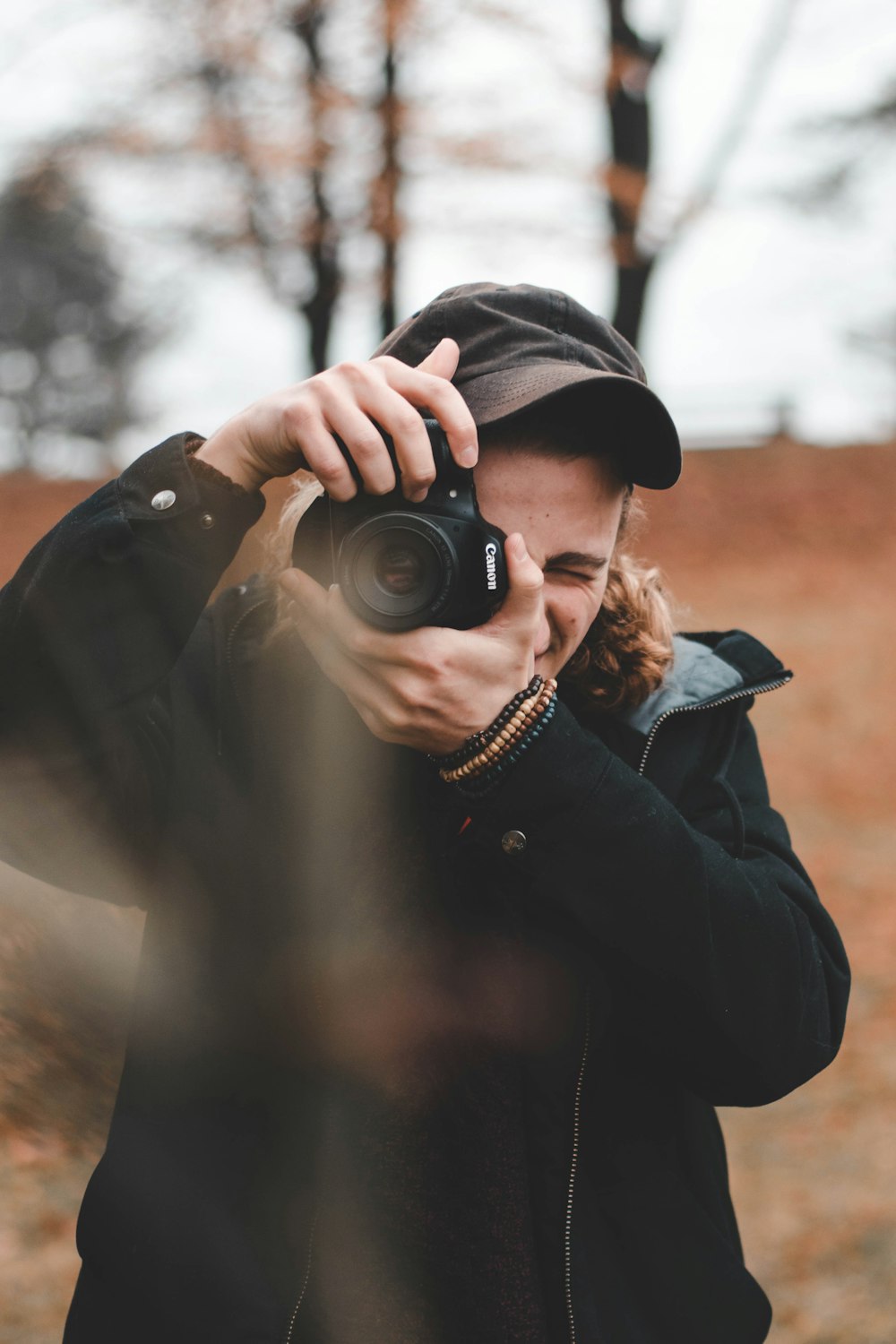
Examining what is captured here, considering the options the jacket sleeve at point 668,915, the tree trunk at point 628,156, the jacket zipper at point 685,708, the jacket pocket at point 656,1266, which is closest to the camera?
the jacket sleeve at point 668,915

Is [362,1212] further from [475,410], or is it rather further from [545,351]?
→ [545,351]

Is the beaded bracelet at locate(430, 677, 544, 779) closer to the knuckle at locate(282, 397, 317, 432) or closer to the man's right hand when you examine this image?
the man's right hand

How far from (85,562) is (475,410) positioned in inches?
17.9

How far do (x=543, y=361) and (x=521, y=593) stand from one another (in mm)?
319

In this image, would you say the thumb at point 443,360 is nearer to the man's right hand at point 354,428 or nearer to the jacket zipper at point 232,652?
the man's right hand at point 354,428

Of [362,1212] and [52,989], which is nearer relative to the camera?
[362,1212]

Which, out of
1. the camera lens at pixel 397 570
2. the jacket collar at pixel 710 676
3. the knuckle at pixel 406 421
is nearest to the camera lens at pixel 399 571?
the camera lens at pixel 397 570

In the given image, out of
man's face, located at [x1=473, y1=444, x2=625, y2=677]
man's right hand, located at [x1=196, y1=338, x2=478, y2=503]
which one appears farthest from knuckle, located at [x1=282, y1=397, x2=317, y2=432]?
man's face, located at [x1=473, y1=444, x2=625, y2=677]

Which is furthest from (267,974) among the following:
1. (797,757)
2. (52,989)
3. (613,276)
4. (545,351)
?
(613,276)

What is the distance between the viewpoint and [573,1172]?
117 cm

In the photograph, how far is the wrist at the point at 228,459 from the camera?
1.23 m

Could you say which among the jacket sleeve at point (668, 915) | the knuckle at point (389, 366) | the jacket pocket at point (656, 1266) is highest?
the knuckle at point (389, 366)

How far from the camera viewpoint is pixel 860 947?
4383 millimetres

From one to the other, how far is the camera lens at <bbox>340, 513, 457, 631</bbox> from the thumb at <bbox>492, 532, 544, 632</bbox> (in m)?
0.06
